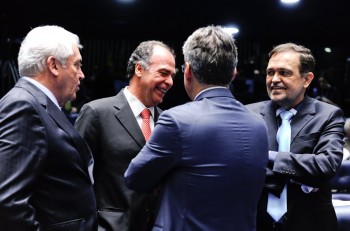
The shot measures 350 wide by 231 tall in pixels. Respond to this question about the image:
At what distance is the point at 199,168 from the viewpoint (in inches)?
61.6

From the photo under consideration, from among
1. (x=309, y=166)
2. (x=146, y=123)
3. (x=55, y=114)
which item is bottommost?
(x=309, y=166)

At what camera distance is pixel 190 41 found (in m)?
1.66

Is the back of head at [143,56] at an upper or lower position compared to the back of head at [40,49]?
lower

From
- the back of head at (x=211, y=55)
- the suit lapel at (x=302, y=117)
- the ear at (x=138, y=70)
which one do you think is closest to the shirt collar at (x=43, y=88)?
the back of head at (x=211, y=55)

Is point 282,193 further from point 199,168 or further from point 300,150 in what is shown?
point 199,168

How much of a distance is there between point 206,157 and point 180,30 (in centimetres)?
880

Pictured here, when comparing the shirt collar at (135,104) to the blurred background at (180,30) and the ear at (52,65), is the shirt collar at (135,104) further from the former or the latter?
Answer: the blurred background at (180,30)

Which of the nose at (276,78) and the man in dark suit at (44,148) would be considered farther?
the nose at (276,78)

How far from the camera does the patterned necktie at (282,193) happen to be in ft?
6.74

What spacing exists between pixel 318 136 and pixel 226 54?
2.36ft

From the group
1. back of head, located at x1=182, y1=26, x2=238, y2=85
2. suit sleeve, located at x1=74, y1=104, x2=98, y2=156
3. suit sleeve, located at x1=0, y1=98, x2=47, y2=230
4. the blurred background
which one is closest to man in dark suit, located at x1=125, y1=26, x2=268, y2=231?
back of head, located at x1=182, y1=26, x2=238, y2=85

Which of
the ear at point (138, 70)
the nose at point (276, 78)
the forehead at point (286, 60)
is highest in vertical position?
the forehead at point (286, 60)

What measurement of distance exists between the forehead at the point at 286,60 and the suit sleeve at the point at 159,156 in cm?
86

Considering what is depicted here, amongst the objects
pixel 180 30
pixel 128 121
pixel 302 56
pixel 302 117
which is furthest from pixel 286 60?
pixel 180 30
